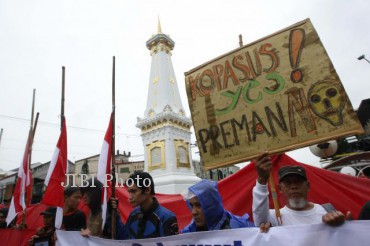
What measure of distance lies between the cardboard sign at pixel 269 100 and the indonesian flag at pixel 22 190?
12.4 ft

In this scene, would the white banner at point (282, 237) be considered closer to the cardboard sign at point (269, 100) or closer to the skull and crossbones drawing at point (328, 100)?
the cardboard sign at point (269, 100)

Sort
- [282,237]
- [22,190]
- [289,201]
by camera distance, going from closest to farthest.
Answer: [282,237], [289,201], [22,190]

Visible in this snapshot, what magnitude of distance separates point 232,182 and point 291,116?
179 centimetres

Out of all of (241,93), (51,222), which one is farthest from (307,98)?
(51,222)

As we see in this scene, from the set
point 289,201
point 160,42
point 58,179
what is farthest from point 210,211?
point 160,42

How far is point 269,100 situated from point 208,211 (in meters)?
1.04

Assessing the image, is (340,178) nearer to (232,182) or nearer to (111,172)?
(232,182)

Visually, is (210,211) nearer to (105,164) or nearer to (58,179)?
(105,164)

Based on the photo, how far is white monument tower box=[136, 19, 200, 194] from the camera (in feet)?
41.8

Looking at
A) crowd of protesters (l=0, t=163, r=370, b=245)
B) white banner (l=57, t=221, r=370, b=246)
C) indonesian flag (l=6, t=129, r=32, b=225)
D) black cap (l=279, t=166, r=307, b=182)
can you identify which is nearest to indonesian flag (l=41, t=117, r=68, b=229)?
crowd of protesters (l=0, t=163, r=370, b=245)

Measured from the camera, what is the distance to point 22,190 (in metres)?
4.85

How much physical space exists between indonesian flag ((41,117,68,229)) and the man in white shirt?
7.46 ft

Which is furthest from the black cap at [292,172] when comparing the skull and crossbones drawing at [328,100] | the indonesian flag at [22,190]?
the indonesian flag at [22,190]

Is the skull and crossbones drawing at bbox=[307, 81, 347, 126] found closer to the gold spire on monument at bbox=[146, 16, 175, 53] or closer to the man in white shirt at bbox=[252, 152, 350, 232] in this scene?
the man in white shirt at bbox=[252, 152, 350, 232]
